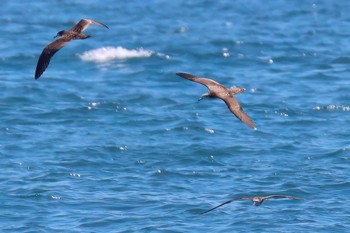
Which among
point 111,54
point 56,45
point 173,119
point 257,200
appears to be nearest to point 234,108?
point 257,200

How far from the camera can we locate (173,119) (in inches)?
1116

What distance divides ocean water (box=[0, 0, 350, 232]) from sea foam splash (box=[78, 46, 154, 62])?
0.07 metres

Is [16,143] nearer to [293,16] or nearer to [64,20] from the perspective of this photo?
[64,20]

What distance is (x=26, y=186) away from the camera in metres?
22.6

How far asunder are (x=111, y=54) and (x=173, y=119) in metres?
7.78

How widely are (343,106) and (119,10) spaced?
46.8 feet

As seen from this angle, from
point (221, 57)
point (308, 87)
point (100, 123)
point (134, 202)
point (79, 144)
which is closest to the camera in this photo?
point (134, 202)

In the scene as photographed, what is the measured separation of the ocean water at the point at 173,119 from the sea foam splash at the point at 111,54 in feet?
0.23

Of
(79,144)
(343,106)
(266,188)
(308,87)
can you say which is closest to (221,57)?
(308,87)

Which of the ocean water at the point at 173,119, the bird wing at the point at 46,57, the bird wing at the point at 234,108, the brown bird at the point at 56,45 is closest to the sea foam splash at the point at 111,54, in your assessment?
the ocean water at the point at 173,119

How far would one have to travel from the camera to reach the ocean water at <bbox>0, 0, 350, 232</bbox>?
21266mm

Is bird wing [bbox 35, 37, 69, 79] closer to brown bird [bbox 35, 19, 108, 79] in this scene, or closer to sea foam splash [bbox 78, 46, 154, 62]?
brown bird [bbox 35, 19, 108, 79]

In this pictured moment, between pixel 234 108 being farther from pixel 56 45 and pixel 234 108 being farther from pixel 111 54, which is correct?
pixel 111 54

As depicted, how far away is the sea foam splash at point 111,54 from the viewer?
35031mm
